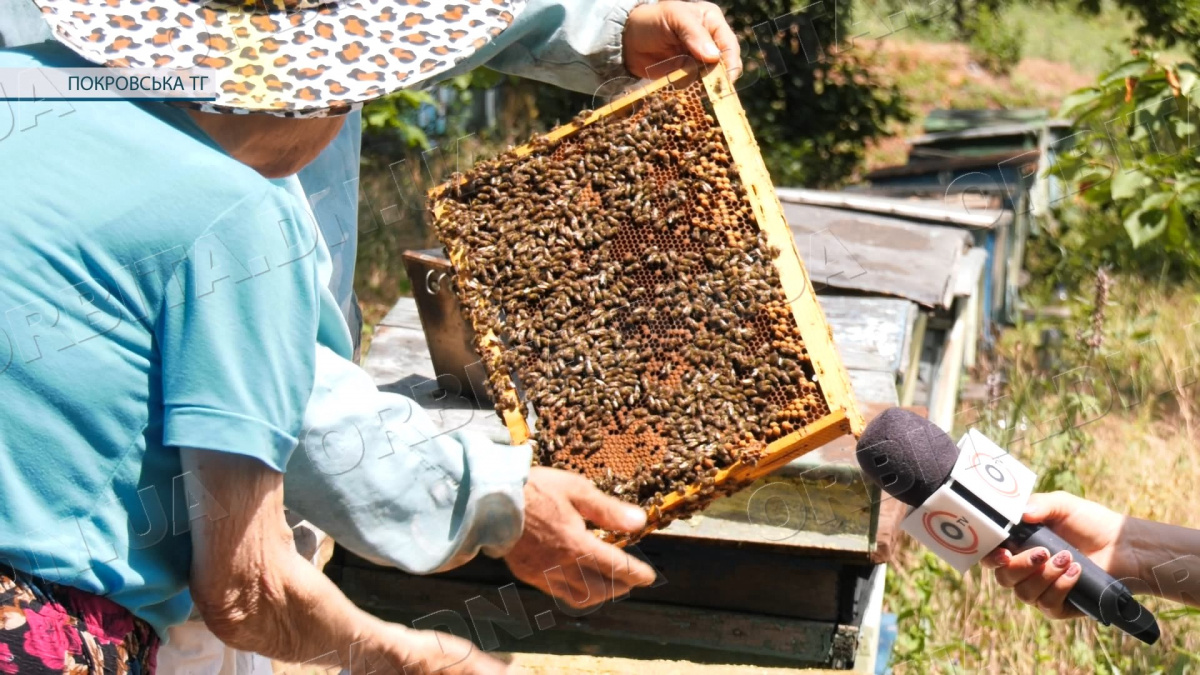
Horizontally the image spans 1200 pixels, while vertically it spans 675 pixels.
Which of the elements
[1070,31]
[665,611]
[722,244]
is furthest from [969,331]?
[1070,31]

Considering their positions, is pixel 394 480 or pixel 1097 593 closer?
pixel 394 480

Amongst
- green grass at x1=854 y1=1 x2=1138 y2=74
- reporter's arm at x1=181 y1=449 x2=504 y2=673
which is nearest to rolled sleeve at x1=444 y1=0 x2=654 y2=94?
reporter's arm at x1=181 y1=449 x2=504 y2=673

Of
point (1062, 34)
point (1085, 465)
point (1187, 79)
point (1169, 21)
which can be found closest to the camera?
point (1085, 465)

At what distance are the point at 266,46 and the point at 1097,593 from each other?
1.86m

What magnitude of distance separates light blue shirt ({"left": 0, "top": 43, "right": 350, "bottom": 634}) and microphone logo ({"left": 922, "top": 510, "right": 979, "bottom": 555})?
1.28 meters

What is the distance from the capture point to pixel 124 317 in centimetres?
171

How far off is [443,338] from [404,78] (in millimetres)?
1950

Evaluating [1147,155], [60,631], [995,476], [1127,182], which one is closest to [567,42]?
[995,476]

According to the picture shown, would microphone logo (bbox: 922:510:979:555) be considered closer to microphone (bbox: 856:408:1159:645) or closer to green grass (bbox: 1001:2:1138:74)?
microphone (bbox: 856:408:1159:645)

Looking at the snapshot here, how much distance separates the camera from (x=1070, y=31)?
19.4 metres

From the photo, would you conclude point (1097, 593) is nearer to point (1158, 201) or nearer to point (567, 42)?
point (567, 42)

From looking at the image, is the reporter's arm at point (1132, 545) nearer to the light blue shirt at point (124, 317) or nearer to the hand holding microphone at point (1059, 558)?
the hand holding microphone at point (1059, 558)

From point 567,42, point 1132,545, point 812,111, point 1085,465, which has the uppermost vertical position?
point 567,42

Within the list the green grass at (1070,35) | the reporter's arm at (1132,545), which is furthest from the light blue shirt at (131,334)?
the green grass at (1070,35)
